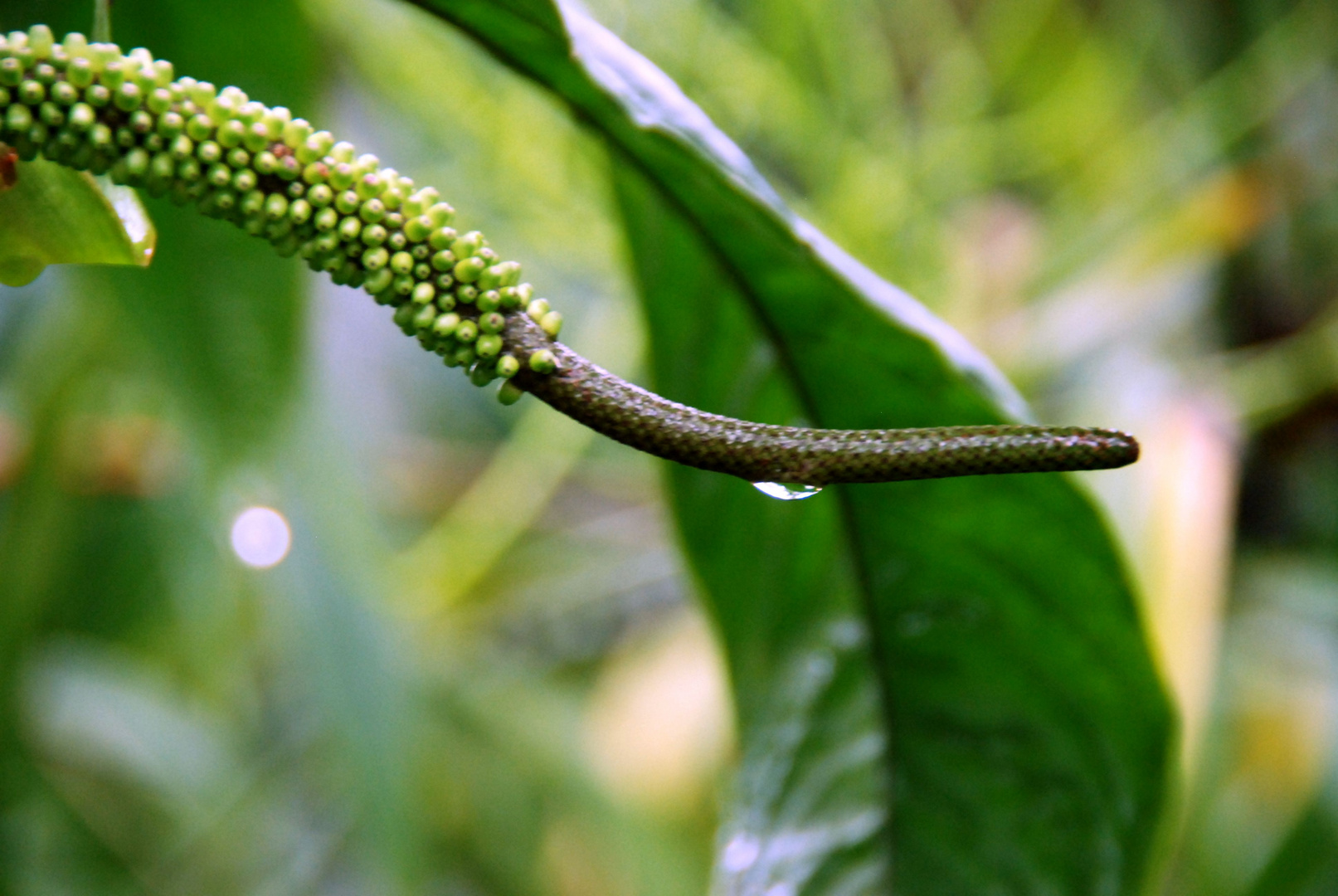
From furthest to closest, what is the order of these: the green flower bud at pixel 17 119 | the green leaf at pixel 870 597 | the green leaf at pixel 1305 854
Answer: the green leaf at pixel 1305 854, the green leaf at pixel 870 597, the green flower bud at pixel 17 119

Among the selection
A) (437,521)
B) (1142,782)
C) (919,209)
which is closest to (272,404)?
(1142,782)

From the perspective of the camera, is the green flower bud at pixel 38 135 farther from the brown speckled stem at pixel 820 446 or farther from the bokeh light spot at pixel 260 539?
the bokeh light spot at pixel 260 539

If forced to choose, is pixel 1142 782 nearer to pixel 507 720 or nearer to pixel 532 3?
pixel 532 3

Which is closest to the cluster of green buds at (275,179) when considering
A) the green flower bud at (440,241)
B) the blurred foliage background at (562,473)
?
the green flower bud at (440,241)

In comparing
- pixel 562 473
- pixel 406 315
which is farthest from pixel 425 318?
pixel 562 473

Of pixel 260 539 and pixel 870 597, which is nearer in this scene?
pixel 870 597

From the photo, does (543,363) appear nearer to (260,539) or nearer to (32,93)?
(32,93)

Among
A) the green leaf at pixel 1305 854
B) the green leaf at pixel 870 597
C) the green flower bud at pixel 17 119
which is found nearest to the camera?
the green flower bud at pixel 17 119
